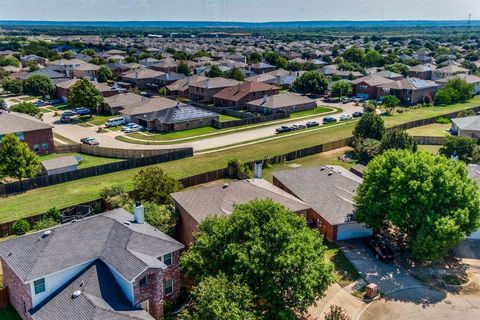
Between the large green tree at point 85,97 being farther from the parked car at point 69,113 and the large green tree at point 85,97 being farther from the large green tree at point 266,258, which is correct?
the large green tree at point 266,258

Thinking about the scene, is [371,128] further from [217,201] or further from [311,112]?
[217,201]

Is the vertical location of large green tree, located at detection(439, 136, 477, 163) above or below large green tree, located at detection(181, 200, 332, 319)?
below

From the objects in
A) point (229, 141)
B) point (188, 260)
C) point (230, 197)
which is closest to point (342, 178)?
point (230, 197)

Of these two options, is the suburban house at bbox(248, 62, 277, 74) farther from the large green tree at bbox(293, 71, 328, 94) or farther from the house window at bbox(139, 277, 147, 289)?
the house window at bbox(139, 277, 147, 289)

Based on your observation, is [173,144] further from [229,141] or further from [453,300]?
[453,300]

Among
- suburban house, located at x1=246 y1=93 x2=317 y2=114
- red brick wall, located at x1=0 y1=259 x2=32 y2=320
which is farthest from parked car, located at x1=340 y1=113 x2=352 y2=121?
red brick wall, located at x1=0 y1=259 x2=32 y2=320

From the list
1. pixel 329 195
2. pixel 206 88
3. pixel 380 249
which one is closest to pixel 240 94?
pixel 206 88
